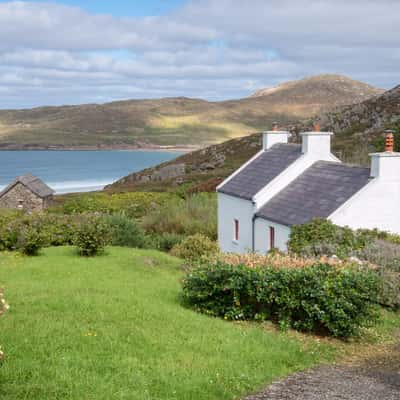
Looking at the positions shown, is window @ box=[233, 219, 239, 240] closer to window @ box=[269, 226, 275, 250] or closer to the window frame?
the window frame

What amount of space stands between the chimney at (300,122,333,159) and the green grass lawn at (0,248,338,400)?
11.4m

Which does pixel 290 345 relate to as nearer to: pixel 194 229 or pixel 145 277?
pixel 145 277

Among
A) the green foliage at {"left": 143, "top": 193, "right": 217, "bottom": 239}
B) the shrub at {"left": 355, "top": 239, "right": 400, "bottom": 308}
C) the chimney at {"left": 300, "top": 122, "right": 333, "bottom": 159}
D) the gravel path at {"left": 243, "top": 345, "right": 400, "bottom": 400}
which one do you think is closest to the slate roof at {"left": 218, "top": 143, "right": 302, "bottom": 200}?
the chimney at {"left": 300, "top": 122, "right": 333, "bottom": 159}

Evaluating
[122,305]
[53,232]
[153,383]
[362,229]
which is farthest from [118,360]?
[53,232]

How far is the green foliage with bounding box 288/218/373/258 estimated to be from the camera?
17.5 metres

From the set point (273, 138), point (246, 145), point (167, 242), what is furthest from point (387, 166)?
point (246, 145)

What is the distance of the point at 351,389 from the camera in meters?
9.35

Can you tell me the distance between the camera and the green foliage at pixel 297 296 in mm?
12227

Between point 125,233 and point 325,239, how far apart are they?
9934 mm

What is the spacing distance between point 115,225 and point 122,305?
13.3 metres

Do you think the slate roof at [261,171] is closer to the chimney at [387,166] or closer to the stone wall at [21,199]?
the chimney at [387,166]

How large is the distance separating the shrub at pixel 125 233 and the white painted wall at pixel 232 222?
389 centimetres

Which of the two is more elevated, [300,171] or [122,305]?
[300,171]

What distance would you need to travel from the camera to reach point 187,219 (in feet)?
104
